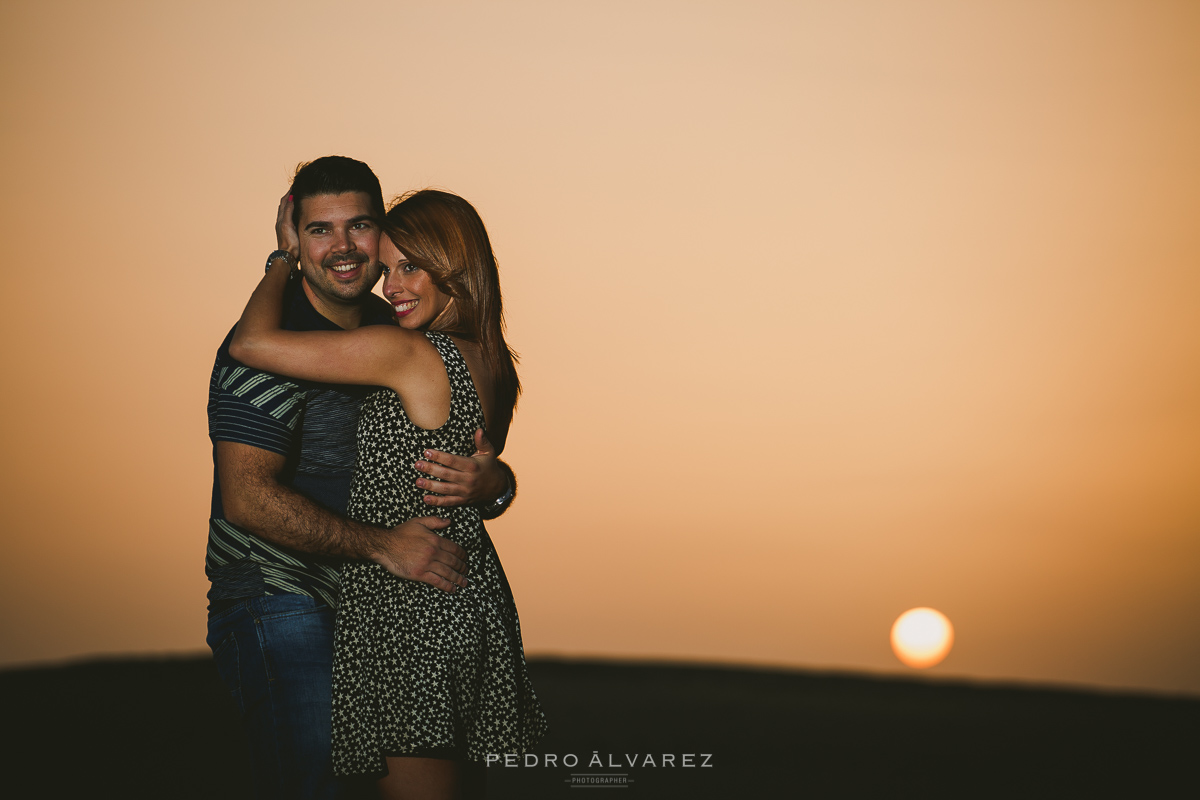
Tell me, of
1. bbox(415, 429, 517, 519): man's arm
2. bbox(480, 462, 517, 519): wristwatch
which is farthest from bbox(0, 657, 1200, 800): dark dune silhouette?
bbox(415, 429, 517, 519): man's arm

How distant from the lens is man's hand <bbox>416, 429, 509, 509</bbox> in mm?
2732

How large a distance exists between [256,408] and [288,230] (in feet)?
3.04

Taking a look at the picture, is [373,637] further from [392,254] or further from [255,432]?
[392,254]

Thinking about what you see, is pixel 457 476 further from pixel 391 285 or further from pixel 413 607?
pixel 391 285

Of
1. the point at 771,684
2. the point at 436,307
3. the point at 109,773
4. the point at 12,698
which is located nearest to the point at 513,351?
the point at 436,307

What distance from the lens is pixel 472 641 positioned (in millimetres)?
2744

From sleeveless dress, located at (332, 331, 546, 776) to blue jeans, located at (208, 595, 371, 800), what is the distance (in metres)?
0.10

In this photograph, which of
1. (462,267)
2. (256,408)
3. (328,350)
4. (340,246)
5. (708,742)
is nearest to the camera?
(328,350)

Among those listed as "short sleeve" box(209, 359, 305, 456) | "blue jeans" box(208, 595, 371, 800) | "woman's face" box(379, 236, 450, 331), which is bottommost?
"blue jeans" box(208, 595, 371, 800)

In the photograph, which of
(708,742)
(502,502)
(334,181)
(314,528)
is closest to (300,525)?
(314,528)

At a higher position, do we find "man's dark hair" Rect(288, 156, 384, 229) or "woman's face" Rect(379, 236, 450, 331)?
"man's dark hair" Rect(288, 156, 384, 229)

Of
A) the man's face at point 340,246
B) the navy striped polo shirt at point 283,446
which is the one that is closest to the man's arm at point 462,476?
the navy striped polo shirt at point 283,446

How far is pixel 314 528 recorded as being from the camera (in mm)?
2768

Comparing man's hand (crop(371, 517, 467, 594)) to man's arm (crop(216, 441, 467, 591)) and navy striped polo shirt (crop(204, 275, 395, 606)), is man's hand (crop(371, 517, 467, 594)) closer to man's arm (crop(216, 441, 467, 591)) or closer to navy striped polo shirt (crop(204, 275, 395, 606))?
man's arm (crop(216, 441, 467, 591))
